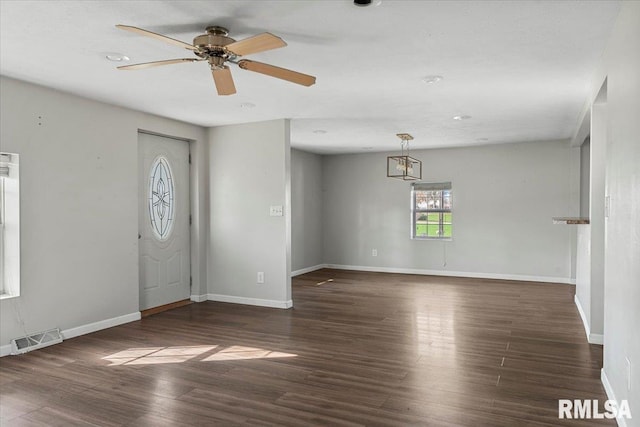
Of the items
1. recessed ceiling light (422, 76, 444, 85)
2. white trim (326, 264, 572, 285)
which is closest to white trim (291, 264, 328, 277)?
white trim (326, 264, 572, 285)

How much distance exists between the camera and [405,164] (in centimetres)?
700

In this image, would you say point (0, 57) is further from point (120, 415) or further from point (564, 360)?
point (564, 360)

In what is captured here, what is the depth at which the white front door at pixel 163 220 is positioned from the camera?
545 cm

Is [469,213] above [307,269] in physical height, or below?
above

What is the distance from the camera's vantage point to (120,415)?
9.07 feet

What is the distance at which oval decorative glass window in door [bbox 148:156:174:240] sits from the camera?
5574mm

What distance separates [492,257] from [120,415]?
22.6ft

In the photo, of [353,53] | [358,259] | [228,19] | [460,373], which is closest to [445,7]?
[353,53]

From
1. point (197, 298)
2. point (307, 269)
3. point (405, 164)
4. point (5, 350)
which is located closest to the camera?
point (5, 350)

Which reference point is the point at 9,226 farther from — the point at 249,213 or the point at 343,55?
the point at 343,55

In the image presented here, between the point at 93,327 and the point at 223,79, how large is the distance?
10.3ft

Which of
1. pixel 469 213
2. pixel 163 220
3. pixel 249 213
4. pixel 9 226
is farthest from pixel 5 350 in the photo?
pixel 469 213

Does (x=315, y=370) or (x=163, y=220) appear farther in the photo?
(x=163, y=220)

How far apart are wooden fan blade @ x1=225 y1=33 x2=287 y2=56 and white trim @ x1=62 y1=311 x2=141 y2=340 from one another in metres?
3.35
